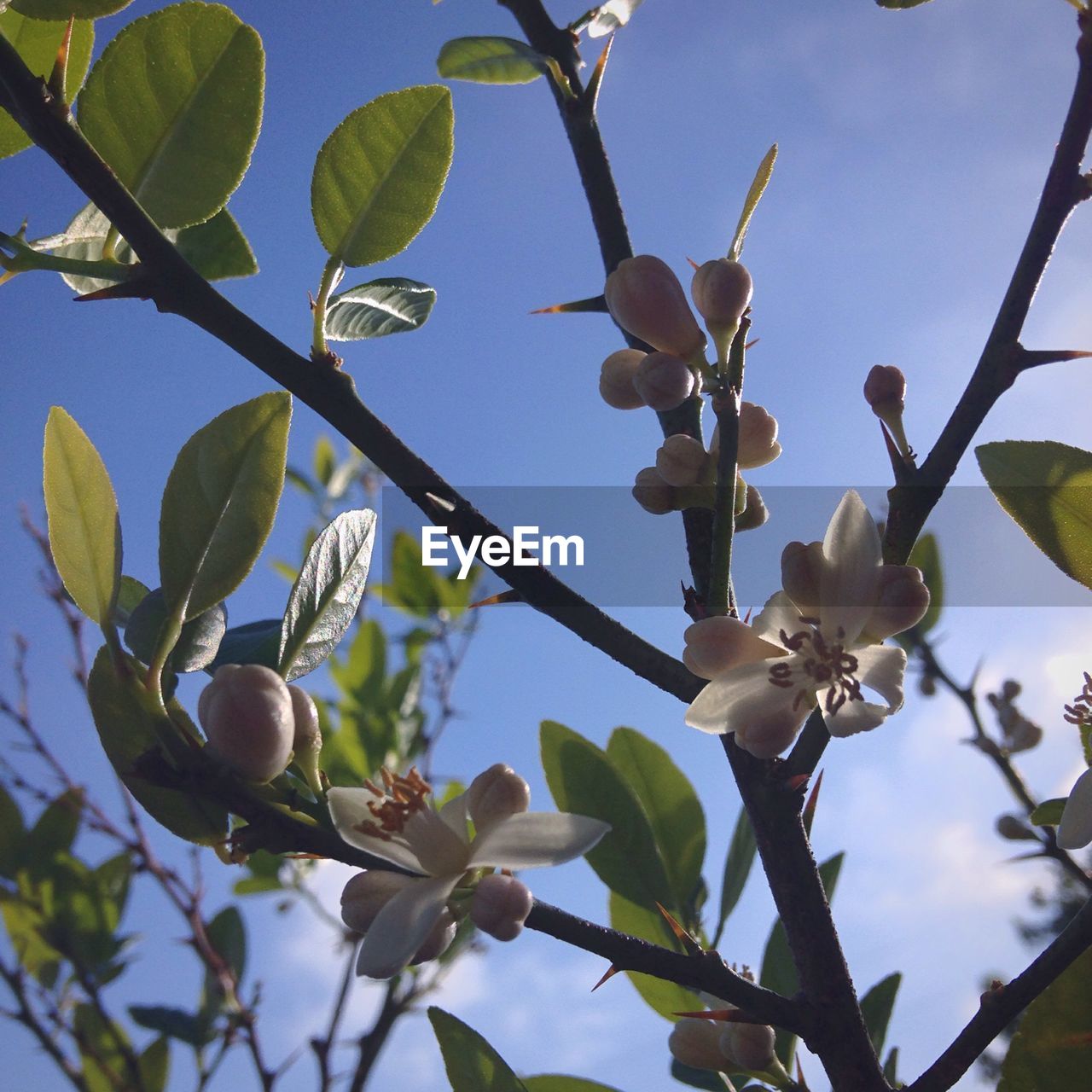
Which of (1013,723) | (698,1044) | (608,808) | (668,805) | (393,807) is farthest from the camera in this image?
(1013,723)

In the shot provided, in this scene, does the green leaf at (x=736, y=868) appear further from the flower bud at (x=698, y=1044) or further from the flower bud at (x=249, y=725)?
the flower bud at (x=249, y=725)

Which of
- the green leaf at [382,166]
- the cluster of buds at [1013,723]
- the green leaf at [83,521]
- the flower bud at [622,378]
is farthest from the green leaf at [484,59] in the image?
the cluster of buds at [1013,723]

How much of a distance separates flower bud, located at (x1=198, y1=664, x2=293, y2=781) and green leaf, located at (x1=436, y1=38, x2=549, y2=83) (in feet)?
2.26

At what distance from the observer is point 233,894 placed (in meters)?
2.67

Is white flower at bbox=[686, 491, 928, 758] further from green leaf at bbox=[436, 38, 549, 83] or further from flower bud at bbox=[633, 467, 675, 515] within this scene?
green leaf at bbox=[436, 38, 549, 83]

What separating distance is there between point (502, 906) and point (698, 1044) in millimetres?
468

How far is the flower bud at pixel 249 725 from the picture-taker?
667mm

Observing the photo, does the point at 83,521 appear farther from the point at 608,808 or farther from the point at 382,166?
the point at 608,808

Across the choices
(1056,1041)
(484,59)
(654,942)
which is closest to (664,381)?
(484,59)

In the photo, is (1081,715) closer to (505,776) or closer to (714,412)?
(714,412)

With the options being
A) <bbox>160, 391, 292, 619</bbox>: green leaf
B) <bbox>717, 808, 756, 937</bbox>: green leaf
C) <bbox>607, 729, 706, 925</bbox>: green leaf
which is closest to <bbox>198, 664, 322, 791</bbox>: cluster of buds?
<bbox>160, 391, 292, 619</bbox>: green leaf

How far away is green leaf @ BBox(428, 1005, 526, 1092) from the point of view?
0.87 meters

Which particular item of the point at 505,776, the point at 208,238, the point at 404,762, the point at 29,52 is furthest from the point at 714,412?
the point at 404,762

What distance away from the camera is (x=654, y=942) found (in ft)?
4.12
